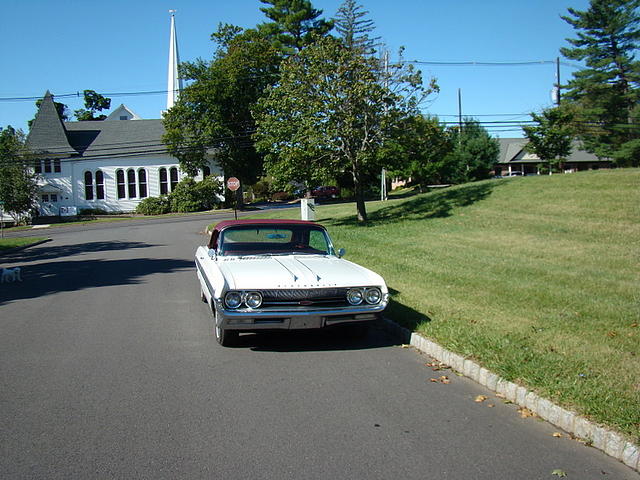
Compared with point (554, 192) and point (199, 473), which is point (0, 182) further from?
point (199, 473)

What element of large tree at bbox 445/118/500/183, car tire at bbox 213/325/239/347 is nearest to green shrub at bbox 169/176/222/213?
large tree at bbox 445/118/500/183

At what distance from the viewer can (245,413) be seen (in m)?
4.95

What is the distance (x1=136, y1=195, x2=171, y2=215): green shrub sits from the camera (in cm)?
5315

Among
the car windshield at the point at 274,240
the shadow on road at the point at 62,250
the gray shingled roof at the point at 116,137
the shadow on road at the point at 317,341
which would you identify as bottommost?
the shadow on road at the point at 317,341

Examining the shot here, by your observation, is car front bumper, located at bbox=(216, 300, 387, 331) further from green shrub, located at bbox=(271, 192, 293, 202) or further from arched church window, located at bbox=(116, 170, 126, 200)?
green shrub, located at bbox=(271, 192, 293, 202)

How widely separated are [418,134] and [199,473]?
2282 cm

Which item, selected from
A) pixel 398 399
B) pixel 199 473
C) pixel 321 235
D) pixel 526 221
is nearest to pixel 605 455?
pixel 398 399

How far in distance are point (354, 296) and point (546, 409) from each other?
268 centimetres

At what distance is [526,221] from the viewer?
20547mm

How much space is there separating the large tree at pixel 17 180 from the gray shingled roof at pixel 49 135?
2.55 m

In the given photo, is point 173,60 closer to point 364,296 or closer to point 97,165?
point 97,165

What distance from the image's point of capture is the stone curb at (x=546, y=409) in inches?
161

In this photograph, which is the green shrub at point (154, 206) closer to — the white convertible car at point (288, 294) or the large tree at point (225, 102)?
the large tree at point (225, 102)

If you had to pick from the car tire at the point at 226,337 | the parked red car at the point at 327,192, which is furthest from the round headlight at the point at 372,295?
the parked red car at the point at 327,192
